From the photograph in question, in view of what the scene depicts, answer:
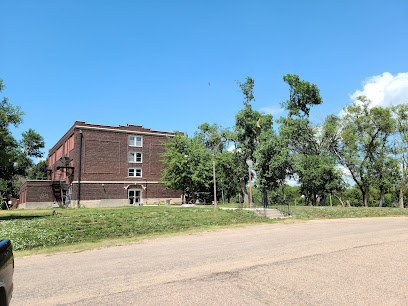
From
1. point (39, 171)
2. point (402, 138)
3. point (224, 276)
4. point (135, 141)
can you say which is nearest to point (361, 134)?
point (402, 138)

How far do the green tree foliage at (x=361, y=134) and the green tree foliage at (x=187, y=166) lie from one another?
67.5 feet

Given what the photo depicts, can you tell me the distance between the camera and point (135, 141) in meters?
52.7

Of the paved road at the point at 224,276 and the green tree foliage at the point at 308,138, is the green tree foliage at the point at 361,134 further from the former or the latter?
the paved road at the point at 224,276

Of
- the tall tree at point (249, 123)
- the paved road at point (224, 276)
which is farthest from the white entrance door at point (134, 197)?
the paved road at point (224, 276)

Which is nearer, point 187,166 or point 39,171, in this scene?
point 187,166

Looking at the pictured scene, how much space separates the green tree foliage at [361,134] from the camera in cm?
4699

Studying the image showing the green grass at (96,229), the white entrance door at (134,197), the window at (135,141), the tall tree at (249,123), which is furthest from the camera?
the window at (135,141)

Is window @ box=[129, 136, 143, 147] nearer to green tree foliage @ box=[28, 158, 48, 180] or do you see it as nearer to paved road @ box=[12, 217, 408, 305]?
green tree foliage @ box=[28, 158, 48, 180]

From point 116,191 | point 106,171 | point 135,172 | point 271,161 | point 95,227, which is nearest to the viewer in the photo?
point 95,227

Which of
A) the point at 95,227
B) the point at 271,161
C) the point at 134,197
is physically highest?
the point at 271,161

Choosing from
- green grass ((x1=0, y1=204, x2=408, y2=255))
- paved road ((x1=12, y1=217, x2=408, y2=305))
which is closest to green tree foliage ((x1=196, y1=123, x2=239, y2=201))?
green grass ((x1=0, y1=204, x2=408, y2=255))

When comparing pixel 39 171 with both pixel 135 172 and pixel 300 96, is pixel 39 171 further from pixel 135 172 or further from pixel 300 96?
pixel 300 96

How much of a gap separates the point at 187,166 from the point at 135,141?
1252 cm

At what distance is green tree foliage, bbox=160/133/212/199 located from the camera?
147 ft
